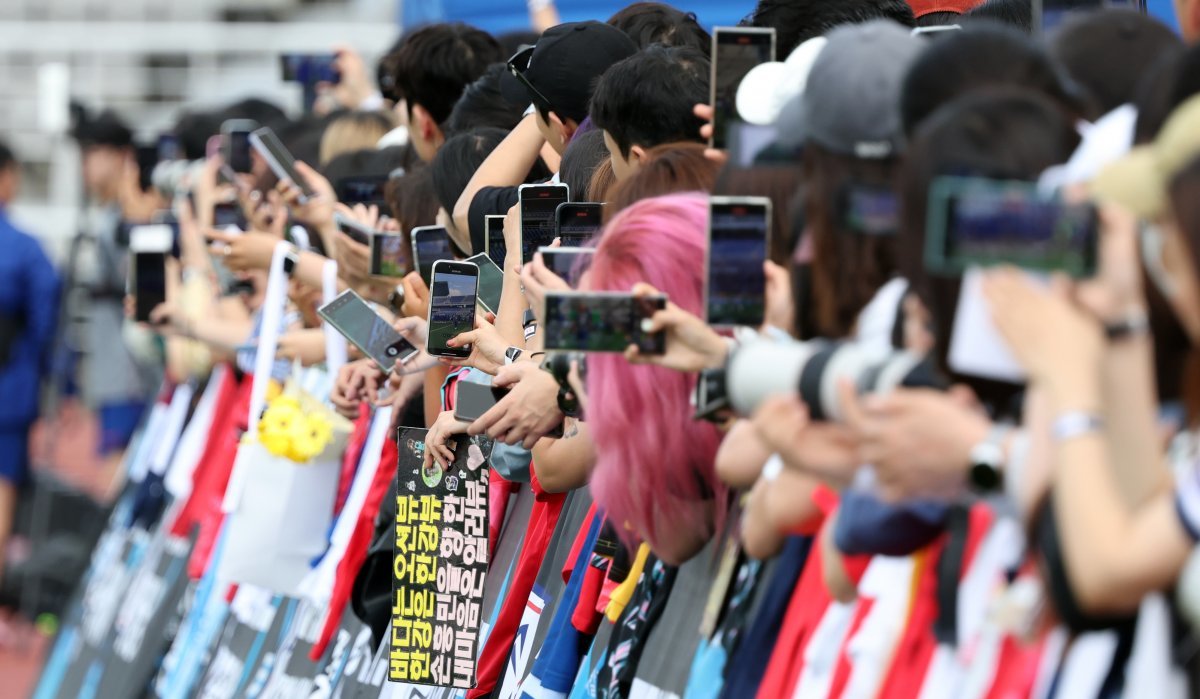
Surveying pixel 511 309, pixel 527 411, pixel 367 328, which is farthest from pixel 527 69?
pixel 527 411

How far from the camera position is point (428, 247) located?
16.2ft

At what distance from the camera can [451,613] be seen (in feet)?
14.2

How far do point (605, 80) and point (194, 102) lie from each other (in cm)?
2210

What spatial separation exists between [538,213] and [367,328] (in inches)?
35.8

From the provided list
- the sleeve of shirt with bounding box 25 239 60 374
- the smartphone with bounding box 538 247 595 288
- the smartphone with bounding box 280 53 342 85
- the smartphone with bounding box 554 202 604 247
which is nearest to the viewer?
the smartphone with bounding box 538 247 595 288


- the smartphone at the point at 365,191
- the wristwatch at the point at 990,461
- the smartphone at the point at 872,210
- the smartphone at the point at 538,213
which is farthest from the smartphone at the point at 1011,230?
the smartphone at the point at 365,191

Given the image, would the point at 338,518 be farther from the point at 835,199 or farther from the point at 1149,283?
the point at 1149,283

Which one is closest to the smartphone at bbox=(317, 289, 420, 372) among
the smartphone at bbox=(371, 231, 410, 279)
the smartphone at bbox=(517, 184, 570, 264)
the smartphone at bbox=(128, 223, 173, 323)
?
the smartphone at bbox=(371, 231, 410, 279)

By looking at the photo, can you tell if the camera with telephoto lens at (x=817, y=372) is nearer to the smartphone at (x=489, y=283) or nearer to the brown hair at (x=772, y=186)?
the brown hair at (x=772, y=186)

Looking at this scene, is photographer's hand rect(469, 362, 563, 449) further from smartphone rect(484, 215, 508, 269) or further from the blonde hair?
the blonde hair

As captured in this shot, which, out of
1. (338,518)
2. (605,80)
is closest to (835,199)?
(605,80)

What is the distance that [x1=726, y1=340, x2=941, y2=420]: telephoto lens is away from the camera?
234 cm

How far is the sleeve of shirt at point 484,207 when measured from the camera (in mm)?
4664

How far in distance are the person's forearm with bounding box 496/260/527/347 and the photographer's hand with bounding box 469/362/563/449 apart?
0.36 metres
